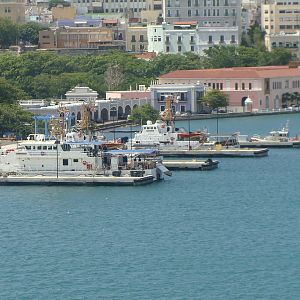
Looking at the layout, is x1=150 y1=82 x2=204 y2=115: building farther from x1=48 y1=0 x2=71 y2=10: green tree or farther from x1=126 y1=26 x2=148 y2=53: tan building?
x1=48 y1=0 x2=71 y2=10: green tree

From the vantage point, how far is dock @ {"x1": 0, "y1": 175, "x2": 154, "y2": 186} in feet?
125

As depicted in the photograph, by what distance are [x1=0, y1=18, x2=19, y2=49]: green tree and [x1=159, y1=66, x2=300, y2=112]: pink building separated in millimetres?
15738

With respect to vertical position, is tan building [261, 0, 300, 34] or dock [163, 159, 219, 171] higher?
tan building [261, 0, 300, 34]

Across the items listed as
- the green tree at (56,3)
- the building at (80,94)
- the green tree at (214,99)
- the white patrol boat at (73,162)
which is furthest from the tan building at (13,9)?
the white patrol boat at (73,162)

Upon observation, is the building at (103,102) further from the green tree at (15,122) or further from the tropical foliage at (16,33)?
the tropical foliage at (16,33)

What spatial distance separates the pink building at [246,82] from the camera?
63.5 m

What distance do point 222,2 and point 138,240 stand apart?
165 ft

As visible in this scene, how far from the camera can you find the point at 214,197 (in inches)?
1431

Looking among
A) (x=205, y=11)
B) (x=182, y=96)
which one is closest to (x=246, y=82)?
(x=182, y=96)

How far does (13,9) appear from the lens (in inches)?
3457

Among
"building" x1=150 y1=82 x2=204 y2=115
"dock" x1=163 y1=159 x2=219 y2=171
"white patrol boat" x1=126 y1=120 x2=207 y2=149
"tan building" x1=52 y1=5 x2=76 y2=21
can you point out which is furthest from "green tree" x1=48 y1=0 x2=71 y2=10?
"dock" x1=163 y1=159 x2=219 y2=171

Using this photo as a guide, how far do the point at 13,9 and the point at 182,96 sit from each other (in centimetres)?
2768

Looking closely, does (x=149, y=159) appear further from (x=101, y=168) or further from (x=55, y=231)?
(x=55, y=231)

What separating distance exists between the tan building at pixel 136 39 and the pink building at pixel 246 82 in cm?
1506
